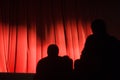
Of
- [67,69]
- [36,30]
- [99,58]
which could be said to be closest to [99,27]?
[99,58]

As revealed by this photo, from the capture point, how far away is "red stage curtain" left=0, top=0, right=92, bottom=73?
19.4 ft

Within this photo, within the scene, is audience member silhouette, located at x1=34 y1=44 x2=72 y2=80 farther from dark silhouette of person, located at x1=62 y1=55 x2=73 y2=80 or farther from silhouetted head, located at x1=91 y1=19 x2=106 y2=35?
silhouetted head, located at x1=91 y1=19 x2=106 y2=35

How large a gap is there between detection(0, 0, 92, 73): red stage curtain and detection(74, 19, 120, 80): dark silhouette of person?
3256mm

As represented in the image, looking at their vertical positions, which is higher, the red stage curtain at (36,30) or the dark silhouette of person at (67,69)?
the red stage curtain at (36,30)

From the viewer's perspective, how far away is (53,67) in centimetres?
301

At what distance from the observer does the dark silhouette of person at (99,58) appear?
2.70 m

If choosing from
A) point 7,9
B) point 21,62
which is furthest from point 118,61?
point 7,9

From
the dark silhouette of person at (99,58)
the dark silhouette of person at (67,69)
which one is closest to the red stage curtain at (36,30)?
the dark silhouette of person at (67,69)

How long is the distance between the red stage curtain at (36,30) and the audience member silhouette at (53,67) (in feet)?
9.55

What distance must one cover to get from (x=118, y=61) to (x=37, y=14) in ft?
12.2

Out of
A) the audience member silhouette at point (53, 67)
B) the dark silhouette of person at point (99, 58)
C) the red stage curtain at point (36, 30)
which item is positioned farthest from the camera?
the red stage curtain at point (36, 30)

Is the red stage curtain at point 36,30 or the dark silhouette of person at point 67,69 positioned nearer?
the dark silhouette of person at point 67,69

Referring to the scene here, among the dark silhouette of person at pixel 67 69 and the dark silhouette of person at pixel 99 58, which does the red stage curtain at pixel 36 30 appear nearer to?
the dark silhouette of person at pixel 67 69

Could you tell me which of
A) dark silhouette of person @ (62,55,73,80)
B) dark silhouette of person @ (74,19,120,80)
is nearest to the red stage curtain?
dark silhouette of person @ (62,55,73,80)
